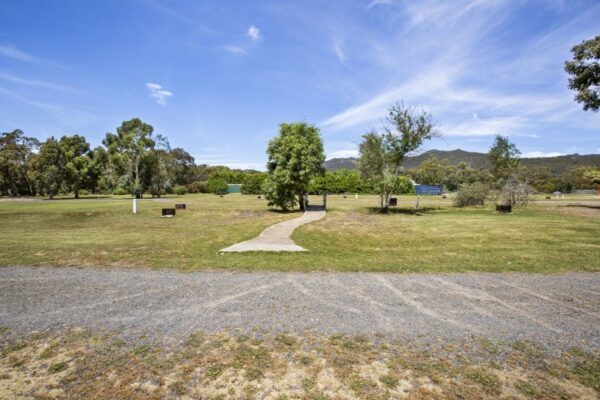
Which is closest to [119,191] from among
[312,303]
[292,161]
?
[292,161]

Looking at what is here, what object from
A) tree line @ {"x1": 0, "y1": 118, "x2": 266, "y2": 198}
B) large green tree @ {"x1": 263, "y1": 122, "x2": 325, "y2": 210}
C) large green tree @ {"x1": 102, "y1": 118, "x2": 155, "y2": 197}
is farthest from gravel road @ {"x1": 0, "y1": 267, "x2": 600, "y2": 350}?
large green tree @ {"x1": 102, "y1": 118, "x2": 155, "y2": 197}

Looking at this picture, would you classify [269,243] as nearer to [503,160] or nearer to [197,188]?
[503,160]

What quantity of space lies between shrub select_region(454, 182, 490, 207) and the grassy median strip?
33757mm

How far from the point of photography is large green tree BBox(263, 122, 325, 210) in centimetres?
2578

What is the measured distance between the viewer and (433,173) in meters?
102

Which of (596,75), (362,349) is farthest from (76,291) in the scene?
(596,75)

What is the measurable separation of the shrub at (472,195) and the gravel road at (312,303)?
28120mm

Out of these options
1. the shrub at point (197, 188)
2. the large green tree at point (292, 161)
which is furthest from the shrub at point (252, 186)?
the large green tree at point (292, 161)

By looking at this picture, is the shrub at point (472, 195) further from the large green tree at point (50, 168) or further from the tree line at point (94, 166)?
the large green tree at point (50, 168)

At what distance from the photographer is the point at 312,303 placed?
626 cm

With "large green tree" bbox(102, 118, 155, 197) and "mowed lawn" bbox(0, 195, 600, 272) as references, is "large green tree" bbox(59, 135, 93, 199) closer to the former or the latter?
"large green tree" bbox(102, 118, 155, 197)

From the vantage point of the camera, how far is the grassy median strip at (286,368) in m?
3.51

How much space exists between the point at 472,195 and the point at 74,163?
6167 cm

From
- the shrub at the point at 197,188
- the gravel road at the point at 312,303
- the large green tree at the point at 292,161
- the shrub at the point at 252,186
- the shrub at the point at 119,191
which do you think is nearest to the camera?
the gravel road at the point at 312,303
